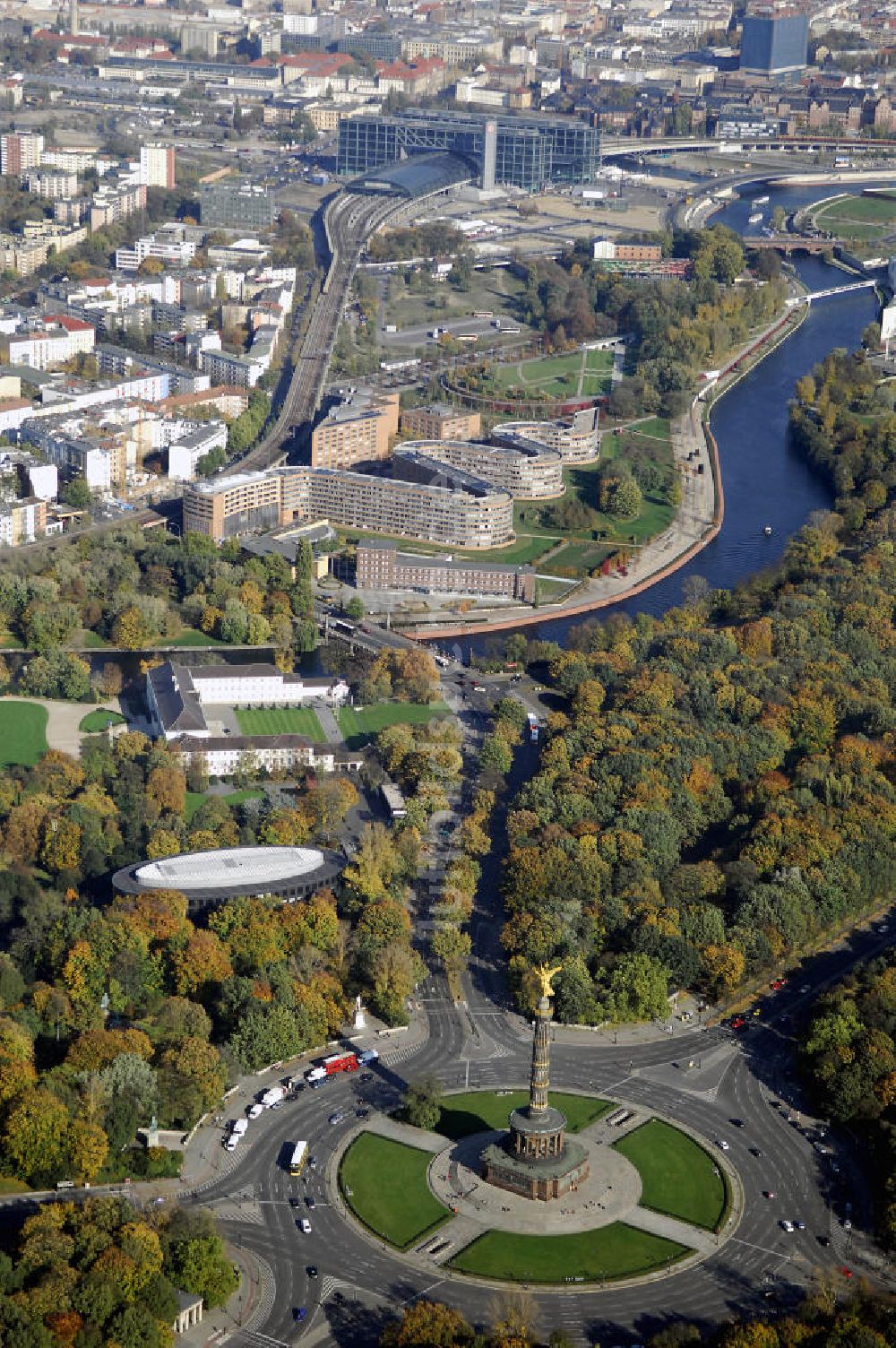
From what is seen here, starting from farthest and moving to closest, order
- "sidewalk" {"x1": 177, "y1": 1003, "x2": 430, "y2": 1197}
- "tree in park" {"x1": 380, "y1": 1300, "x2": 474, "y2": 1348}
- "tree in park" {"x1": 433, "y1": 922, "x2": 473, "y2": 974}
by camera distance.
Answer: "tree in park" {"x1": 433, "y1": 922, "x2": 473, "y2": 974} → "sidewalk" {"x1": 177, "y1": 1003, "x2": 430, "y2": 1197} → "tree in park" {"x1": 380, "y1": 1300, "x2": 474, "y2": 1348}

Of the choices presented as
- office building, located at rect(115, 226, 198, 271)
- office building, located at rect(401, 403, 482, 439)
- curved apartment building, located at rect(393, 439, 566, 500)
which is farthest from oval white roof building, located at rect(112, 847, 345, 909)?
office building, located at rect(115, 226, 198, 271)

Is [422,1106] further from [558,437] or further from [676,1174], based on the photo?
[558,437]

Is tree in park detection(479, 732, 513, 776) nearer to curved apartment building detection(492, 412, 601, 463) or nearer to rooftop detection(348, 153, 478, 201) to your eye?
curved apartment building detection(492, 412, 601, 463)

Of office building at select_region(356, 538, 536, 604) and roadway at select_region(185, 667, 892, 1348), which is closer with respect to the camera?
roadway at select_region(185, 667, 892, 1348)

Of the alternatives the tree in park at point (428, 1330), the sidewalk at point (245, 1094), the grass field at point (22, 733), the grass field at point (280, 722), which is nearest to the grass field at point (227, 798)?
the grass field at point (280, 722)

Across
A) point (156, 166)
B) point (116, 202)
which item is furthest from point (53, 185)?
point (156, 166)

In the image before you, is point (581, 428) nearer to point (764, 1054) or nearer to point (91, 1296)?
point (764, 1054)

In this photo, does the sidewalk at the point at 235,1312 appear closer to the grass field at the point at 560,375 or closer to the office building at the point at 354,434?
the office building at the point at 354,434
